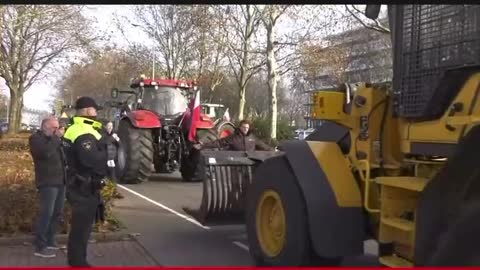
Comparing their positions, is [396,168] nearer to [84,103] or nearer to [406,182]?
[406,182]

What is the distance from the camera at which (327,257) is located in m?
5.29

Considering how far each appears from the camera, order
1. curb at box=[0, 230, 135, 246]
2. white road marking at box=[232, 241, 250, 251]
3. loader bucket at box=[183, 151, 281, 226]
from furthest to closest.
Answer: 1. loader bucket at box=[183, 151, 281, 226]
2. white road marking at box=[232, 241, 250, 251]
3. curb at box=[0, 230, 135, 246]

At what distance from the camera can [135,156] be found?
1373cm

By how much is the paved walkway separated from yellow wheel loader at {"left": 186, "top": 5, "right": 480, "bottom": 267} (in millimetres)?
1387

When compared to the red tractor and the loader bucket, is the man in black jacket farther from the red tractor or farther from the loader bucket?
the red tractor

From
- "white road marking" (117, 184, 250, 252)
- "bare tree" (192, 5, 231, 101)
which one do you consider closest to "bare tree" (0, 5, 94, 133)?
"bare tree" (192, 5, 231, 101)

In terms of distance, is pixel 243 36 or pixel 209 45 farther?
pixel 209 45

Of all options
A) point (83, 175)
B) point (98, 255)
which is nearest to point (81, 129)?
point (83, 175)

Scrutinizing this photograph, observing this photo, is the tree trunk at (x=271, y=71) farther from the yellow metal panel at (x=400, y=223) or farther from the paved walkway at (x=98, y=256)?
the yellow metal panel at (x=400, y=223)

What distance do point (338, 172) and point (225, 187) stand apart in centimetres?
258

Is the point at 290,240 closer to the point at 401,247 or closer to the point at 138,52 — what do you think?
the point at 401,247

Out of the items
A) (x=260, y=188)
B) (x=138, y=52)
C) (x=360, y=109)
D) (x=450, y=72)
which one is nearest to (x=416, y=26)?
(x=450, y=72)

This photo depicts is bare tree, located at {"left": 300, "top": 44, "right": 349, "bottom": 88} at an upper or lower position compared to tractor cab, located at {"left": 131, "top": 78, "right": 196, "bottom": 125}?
upper

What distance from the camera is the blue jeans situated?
22.9ft
